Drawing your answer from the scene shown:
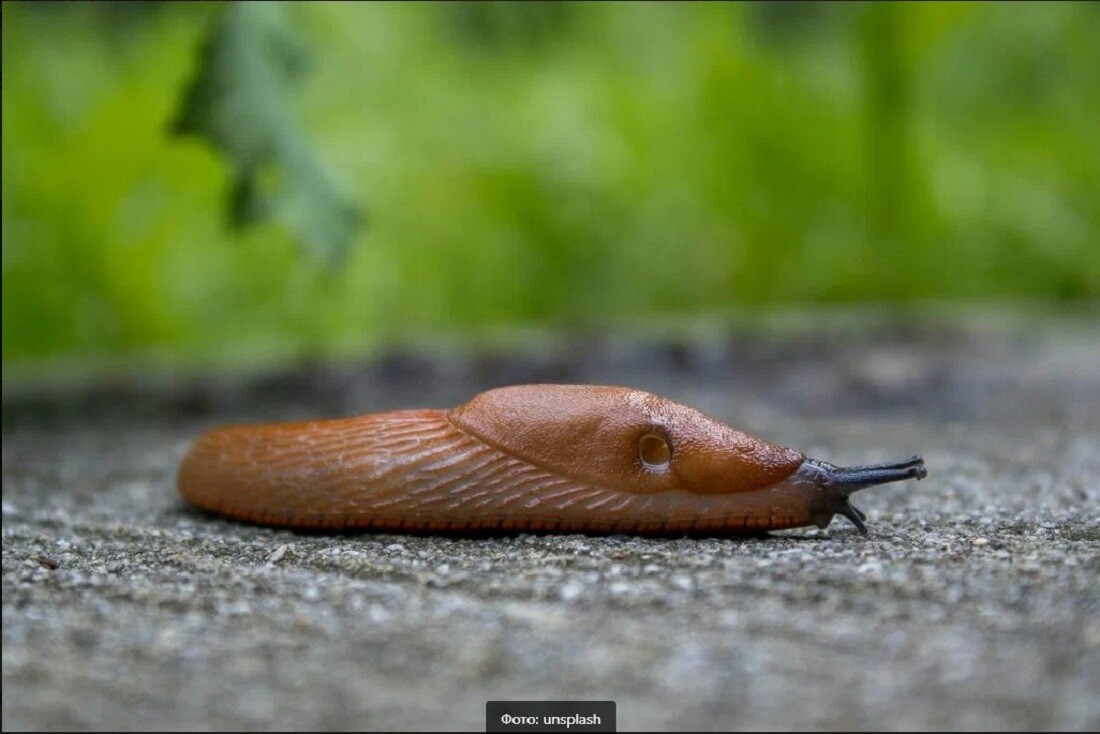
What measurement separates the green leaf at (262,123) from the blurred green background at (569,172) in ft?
5.98

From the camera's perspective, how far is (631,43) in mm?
9430

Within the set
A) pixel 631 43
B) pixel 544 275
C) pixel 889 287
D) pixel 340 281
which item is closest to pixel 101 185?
pixel 340 281

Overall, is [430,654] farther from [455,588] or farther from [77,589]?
[77,589]

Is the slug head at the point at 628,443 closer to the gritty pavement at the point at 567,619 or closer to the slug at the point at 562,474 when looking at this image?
the slug at the point at 562,474

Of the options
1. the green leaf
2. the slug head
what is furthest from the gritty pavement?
the green leaf

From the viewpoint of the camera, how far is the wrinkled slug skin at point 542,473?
3.14 meters

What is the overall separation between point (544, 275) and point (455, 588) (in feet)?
21.7

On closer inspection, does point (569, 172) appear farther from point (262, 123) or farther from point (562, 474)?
point (562, 474)

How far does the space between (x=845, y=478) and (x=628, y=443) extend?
1.96ft

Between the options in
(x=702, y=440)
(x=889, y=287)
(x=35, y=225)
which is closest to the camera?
(x=702, y=440)

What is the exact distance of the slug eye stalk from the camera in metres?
3.05

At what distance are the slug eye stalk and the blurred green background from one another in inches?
170
